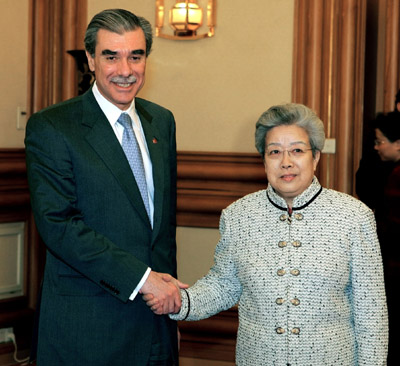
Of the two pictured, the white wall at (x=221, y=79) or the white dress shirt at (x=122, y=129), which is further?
the white wall at (x=221, y=79)

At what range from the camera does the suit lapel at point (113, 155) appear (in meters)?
2.22

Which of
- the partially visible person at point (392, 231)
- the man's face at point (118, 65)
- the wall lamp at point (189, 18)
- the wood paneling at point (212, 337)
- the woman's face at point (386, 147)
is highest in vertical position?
the wall lamp at point (189, 18)

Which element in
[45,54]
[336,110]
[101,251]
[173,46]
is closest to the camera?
[101,251]

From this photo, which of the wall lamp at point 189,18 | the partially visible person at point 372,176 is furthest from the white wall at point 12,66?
the partially visible person at point 372,176

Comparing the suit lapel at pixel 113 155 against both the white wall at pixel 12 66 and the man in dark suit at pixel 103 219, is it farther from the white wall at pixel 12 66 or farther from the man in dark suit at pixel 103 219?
the white wall at pixel 12 66

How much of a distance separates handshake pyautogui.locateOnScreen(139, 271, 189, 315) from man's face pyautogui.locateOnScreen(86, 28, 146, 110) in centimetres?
60

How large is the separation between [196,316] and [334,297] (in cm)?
50

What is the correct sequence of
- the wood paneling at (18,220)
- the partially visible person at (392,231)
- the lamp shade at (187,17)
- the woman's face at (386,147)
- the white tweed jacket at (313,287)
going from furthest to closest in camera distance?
the wood paneling at (18,220), the lamp shade at (187,17), the woman's face at (386,147), the partially visible person at (392,231), the white tweed jacket at (313,287)

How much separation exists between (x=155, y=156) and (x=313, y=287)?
70 cm

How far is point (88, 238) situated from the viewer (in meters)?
2.12

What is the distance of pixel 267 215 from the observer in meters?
2.26

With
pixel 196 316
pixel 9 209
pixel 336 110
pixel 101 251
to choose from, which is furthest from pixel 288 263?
pixel 9 209

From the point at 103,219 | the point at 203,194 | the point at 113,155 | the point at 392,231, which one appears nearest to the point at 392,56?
the point at 392,231

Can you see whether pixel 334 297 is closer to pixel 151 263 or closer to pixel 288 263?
pixel 288 263
